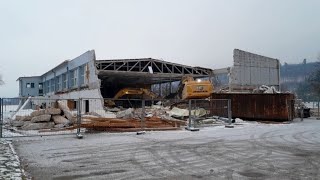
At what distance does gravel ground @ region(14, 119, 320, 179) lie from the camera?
8.55 metres

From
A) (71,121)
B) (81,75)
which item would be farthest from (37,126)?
(81,75)

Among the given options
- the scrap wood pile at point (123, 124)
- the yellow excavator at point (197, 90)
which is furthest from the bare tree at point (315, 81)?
the scrap wood pile at point (123, 124)

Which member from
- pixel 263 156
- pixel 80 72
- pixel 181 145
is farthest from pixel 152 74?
pixel 263 156

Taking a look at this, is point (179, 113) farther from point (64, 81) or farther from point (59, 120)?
point (64, 81)

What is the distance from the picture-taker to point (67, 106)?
72.3ft

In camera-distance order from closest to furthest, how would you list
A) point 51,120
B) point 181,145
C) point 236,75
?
point 181,145 < point 51,120 < point 236,75

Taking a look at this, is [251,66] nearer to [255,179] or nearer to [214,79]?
[214,79]

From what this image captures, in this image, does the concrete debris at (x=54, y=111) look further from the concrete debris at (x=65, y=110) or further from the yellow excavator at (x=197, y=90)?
the yellow excavator at (x=197, y=90)

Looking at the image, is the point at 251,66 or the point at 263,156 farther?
the point at 251,66

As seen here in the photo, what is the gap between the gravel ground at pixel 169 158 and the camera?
855 cm

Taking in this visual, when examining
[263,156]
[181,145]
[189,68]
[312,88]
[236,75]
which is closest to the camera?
[263,156]

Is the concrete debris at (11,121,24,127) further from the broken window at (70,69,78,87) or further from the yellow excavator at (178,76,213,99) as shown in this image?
the broken window at (70,69,78,87)

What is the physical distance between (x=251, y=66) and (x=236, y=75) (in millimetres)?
3257

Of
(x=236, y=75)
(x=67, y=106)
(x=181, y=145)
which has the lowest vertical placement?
(x=181, y=145)
